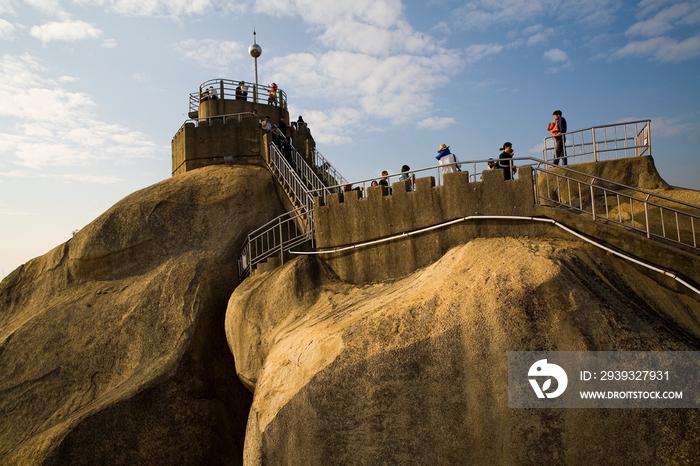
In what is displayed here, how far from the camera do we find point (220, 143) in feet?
64.7

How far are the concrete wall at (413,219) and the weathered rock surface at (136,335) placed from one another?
4255 millimetres

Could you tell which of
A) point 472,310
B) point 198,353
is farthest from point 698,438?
point 198,353

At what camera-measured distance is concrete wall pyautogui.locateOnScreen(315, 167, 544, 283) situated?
9867 mm

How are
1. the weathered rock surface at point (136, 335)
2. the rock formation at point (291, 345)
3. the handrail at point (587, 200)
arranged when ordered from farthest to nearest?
the weathered rock surface at point (136, 335) → the handrail at point (587, 200) → the rock formation at point (291, 345)

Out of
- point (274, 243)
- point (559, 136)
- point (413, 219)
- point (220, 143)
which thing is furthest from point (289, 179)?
point (559, 136)

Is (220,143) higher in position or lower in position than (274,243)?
higher

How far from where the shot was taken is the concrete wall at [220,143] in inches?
769

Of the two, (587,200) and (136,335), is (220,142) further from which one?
(587,200)

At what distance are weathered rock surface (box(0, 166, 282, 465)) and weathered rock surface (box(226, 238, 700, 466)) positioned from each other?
4.70 meters

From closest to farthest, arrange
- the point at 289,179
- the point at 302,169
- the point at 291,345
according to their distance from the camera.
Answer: the point at 291,345, the point at 289,179, the point at 302,169

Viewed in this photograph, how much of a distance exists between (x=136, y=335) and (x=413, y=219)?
307 inches

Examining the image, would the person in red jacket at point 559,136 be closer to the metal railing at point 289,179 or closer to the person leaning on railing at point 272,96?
the metal railing at point 289,179

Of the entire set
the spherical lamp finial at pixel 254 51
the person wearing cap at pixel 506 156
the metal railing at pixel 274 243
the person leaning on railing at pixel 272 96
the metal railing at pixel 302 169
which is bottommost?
the metal railing at pixel 274 243

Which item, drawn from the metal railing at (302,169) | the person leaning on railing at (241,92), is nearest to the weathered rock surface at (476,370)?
the metal railing at (302,169)
